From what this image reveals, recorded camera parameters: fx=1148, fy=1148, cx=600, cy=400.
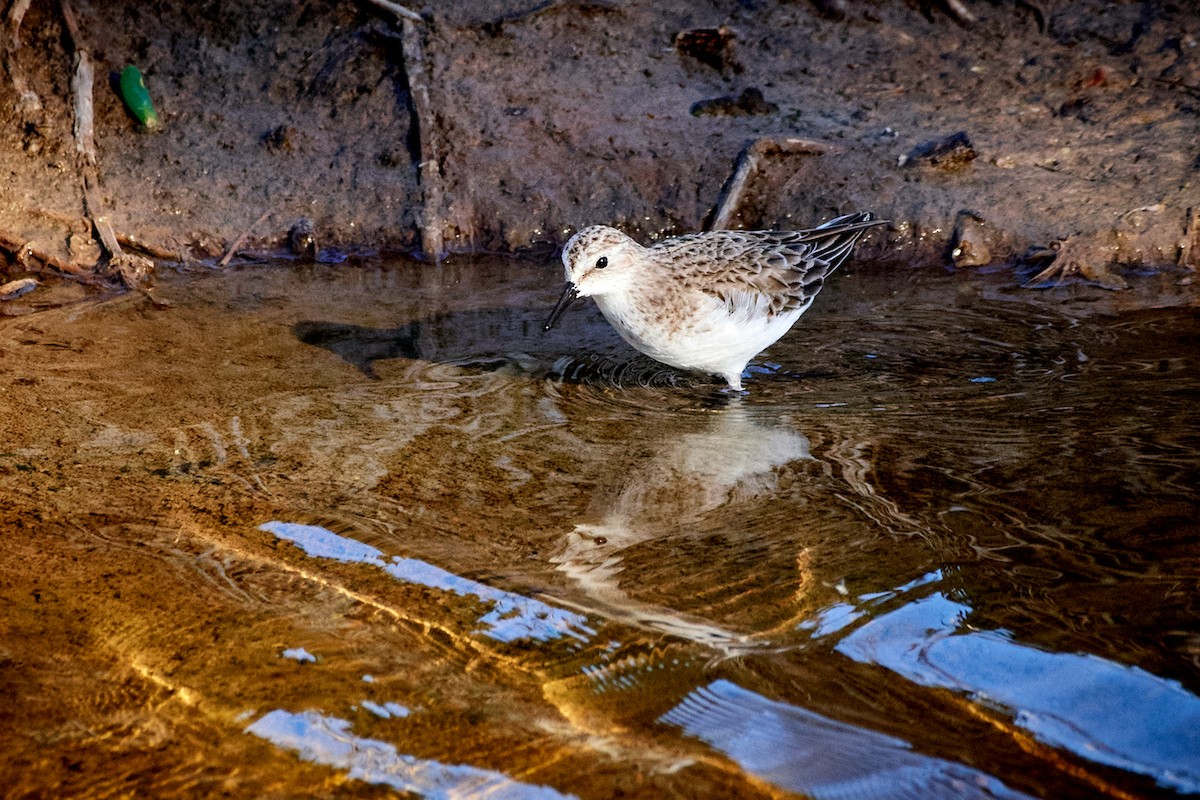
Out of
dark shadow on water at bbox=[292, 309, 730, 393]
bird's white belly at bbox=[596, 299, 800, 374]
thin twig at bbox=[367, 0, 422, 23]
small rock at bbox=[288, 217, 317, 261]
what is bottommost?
dark shadow on water at bbox=[292, 309, 730, 393]

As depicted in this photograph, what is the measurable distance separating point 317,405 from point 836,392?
2653 mm

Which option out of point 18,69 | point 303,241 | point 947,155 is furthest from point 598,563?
point 18,69

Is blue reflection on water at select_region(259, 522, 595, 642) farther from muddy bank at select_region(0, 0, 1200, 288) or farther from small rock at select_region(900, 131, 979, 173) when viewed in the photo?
small rock at select_region(900, 131, 979, 173)

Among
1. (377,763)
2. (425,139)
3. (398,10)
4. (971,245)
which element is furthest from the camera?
(398,10)

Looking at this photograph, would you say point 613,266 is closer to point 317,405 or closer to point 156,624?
point 317,405

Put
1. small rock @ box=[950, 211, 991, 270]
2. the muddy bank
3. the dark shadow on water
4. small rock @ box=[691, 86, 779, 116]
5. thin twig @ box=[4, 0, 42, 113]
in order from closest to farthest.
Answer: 1. the dark shadow on water
2. small rock @ box=[950, 211, 991, 270]
3. the muddy bank
4. thin twig @ box=[4, 0, 42, 113]
5. small rock @ box=[691, 86, 779, 116]

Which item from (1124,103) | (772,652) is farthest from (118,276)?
(1124,103)

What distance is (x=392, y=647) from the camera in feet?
12.5

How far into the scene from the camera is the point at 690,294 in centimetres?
597

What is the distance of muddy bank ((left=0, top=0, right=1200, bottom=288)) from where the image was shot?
313 inches

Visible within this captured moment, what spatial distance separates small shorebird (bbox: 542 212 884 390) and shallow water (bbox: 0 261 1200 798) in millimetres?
288

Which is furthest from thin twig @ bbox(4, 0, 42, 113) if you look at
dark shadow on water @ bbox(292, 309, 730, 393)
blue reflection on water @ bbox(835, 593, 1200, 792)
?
blue reflection on water @ bbox(835, 593, 1200, 792)

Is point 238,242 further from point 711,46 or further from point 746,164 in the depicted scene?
point 711,46

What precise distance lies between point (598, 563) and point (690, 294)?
6.79ft
